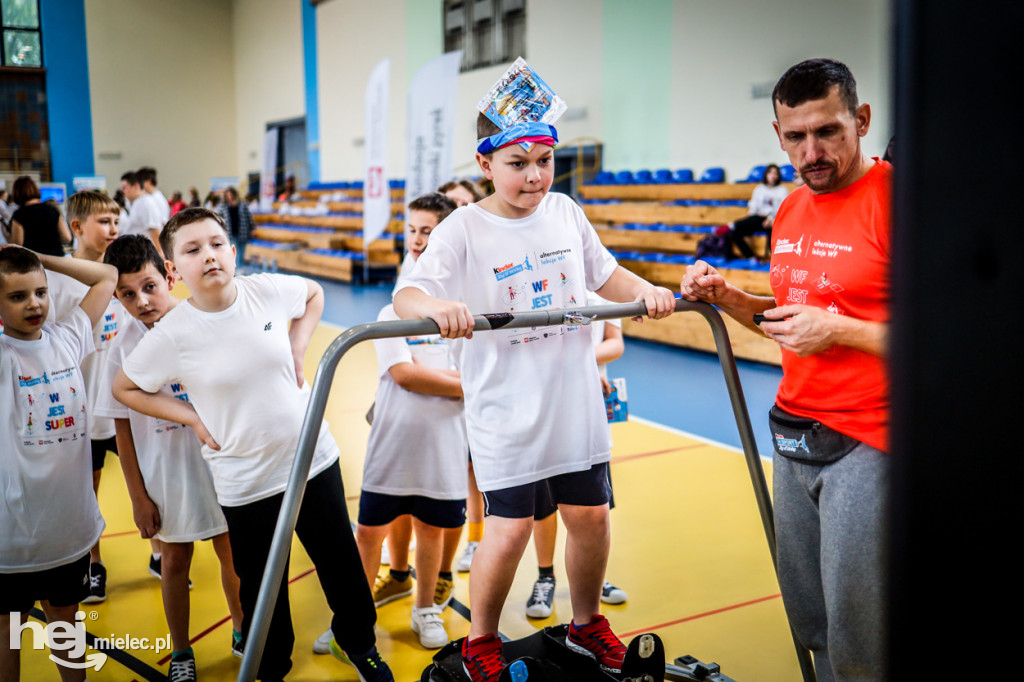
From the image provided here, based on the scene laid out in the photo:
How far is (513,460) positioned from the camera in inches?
82.0

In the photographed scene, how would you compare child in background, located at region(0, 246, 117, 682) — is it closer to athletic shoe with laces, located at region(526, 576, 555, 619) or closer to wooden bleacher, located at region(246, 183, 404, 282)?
athletic shoe with laces, located at region(526, 576, 555, 619)

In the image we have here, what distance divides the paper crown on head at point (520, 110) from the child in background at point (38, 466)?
1397 millimetres

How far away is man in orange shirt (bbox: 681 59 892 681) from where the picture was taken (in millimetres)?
1536

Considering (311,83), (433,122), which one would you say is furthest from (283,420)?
(311,83)

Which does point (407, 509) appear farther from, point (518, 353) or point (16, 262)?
point (16, 262)

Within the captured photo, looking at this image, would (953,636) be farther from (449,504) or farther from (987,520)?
(449,504)

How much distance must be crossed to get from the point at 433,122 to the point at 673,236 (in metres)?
3.35

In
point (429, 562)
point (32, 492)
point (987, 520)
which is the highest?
point (987, 520)

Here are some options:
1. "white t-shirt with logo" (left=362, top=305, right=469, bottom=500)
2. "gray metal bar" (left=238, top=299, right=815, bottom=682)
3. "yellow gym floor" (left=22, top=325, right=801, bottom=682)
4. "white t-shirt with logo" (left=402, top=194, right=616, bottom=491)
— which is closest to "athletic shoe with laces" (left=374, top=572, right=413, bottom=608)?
"yellow gym floor" (left=22, top=325, right=801, bottom=682)

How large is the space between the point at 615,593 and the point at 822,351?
175cm

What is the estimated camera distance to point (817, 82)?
5.05 ft

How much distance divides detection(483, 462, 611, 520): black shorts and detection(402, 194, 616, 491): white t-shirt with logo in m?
0.04

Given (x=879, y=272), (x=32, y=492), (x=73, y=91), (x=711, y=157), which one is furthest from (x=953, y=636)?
(x=73, y=91)

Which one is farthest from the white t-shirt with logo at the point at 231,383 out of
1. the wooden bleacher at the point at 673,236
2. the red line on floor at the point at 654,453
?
the wooden bleacher at the point at 673,236
